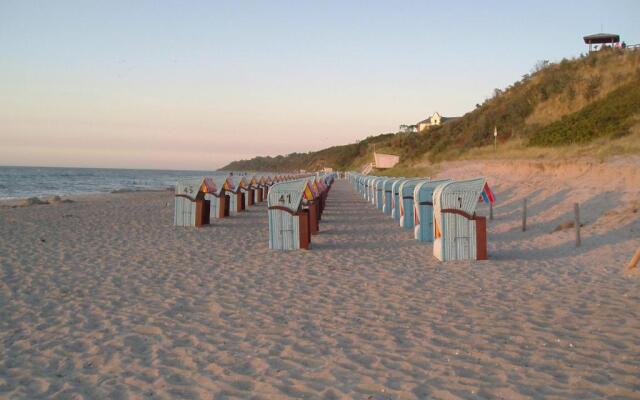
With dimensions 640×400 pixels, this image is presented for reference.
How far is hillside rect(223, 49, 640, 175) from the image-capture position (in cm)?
2764

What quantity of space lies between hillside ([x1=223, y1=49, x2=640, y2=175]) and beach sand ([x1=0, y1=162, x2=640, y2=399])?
474 inches

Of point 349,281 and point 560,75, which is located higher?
point 560,75

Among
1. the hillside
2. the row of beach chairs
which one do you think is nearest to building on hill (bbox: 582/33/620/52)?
the hillside

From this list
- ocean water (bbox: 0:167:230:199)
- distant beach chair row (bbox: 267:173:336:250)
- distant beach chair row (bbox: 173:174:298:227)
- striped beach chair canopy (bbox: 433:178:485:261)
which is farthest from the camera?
ocean water (bbox: 0:167:230:199)

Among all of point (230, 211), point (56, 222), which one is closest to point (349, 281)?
point (56, 222)

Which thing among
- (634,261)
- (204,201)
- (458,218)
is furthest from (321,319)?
(204,201)

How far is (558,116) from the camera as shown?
42094 millimetres

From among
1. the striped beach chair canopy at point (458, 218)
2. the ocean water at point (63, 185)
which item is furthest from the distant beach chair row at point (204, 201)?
the ocean water at point (63, 185)

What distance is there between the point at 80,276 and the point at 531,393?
22.2ft

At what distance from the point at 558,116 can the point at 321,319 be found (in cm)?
4000

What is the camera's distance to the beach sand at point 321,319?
15.2ft

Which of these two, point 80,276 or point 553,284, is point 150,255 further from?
point 553,284

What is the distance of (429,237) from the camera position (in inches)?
504

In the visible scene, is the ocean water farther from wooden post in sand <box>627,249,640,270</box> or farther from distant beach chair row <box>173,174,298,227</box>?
wooden post in sand <box>627,249,640,270</box>
